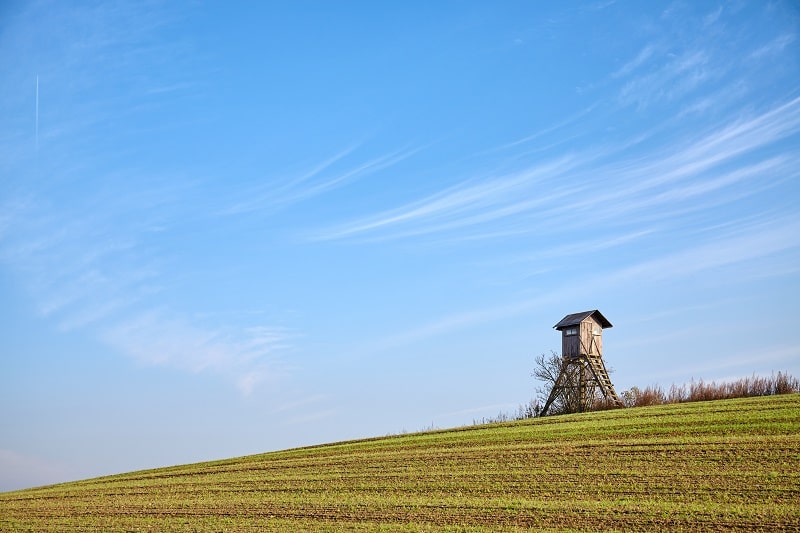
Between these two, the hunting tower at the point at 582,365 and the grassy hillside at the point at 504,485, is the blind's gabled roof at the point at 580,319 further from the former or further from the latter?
the grassy hillside at the point at 504,485

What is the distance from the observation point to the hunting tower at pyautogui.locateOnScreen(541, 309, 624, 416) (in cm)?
3253

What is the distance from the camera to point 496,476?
1585cm

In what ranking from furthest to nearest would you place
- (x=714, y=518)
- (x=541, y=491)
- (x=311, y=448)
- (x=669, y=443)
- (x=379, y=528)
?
1. (x=311, y=448)
2. (x=669, y=443)
3. (x=541, y=491)
4. (x=379, y=528)
5. (x=714, y=518)

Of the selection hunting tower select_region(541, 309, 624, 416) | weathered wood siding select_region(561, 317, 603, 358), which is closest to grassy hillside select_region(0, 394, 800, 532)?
hunting tower select_region(541, 309, 624, 416)

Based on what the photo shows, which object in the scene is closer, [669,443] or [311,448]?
[669,443]

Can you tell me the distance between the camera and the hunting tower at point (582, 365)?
3253cm

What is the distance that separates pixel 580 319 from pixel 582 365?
7.47 feet

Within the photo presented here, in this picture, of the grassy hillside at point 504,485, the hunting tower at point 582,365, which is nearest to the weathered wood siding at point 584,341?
the hunting tower at point 582,365

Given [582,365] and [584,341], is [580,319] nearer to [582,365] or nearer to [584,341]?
[584,341]

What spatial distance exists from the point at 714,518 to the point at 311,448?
1688cm

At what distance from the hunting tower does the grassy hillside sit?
28.8ft

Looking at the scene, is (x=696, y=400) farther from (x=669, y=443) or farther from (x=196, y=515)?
(x=196, y=515)

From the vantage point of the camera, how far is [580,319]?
3444cm

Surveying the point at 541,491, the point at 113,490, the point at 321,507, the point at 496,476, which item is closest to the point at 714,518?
the point at 541,491
